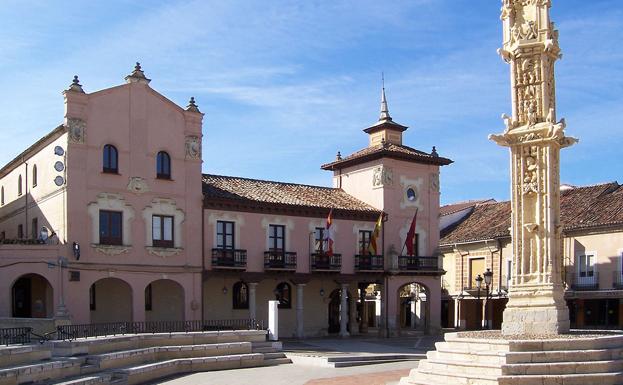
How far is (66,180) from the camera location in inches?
1291

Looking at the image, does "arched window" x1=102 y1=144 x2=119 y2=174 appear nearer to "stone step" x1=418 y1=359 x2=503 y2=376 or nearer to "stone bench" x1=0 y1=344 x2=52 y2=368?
"stone bench" x1=0 y1=344 x2=52 y2=368

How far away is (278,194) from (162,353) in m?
16.2

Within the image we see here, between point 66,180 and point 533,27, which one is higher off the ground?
point 533,27

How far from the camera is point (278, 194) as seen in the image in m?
41.2

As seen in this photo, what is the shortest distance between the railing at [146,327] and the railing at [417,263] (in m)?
8.93

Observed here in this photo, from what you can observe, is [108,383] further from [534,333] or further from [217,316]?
[217,316]

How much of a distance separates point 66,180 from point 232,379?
13.1 m

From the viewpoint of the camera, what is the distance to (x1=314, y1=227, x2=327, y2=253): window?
41062 mm

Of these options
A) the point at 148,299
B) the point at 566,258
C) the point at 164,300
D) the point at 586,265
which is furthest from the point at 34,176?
the point at 586,265

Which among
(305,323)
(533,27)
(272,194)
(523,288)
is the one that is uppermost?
(533,27)

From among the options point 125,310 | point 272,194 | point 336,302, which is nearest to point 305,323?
point 336,302

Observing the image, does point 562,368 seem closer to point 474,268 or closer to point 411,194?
point 411,194

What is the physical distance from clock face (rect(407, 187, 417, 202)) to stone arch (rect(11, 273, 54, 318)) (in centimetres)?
1989

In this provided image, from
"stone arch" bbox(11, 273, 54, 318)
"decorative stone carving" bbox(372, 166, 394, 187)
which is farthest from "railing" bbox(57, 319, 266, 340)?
"decorative stone carving" bbox(372, 166, 394, 187)
